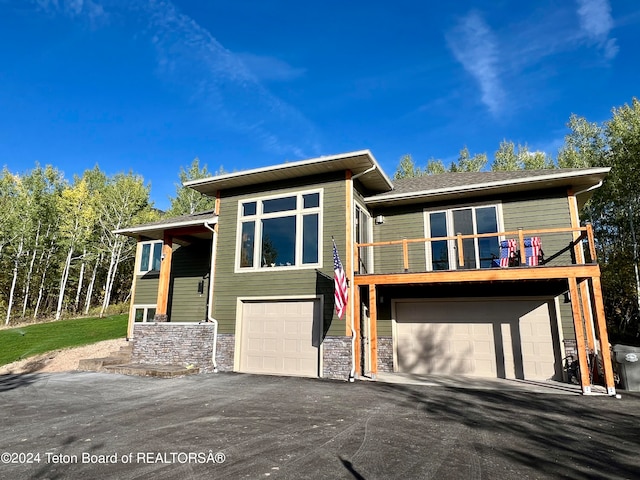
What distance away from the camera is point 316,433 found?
15.6 feet

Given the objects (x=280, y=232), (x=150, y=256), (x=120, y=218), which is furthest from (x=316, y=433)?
(x=120, y=218)

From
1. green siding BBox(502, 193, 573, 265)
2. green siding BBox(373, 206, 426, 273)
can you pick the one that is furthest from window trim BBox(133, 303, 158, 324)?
green siding BBox(502, 193, 573, 265)

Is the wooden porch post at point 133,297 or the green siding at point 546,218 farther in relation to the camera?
the wooden porch post at point 133,297

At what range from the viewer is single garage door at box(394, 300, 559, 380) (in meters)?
9.24

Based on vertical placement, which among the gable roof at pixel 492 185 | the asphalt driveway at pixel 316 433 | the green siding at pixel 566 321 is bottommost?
the asphalt driveway at pixel 316 433

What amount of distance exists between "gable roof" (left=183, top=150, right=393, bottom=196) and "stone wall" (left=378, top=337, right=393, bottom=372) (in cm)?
464

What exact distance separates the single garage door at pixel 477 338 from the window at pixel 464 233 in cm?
113

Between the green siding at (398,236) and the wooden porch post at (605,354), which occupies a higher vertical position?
the green siding at (398,236)

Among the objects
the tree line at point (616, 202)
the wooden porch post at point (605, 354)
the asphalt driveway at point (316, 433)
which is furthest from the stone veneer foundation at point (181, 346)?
the tree line at point (616, 202)

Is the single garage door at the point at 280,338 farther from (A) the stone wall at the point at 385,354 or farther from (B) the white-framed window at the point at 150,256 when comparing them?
(B) the white-framed window at the point at 150,256

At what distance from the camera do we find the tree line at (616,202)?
1733cm

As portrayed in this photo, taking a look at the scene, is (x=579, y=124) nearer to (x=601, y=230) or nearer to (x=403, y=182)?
(x=601, y=230)

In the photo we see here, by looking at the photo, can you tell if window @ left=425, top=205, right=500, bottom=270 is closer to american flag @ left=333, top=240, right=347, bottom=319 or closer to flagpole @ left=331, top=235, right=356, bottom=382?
flagpole @ left=331, top=235, right=356, bottom=382

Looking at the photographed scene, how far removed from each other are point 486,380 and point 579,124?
20.6 meters
